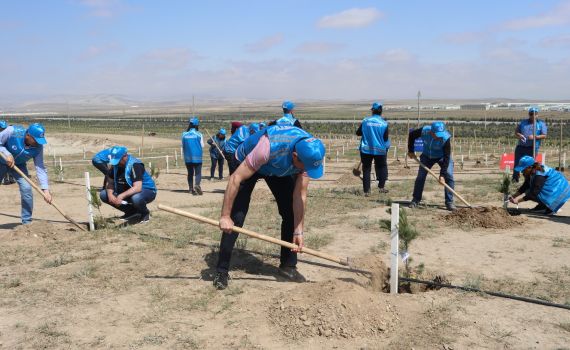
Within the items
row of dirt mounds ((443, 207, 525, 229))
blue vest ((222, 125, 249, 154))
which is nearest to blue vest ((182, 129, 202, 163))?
blue vest ((222, 125, 249, 154))

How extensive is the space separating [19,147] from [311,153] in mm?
5199

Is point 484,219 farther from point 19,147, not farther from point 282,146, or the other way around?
point 19,147

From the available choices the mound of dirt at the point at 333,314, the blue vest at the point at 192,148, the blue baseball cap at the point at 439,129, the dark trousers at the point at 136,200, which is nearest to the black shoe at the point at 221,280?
the mound of dirt at the point at 333,314

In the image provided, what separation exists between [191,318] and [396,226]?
1951 mm

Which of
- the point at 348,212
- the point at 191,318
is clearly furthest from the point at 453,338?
the point at 348,212

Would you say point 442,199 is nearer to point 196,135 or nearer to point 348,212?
point 348,212

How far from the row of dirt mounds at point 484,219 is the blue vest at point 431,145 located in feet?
4.52

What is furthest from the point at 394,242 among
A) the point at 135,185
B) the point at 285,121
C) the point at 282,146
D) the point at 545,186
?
the point at 545,186

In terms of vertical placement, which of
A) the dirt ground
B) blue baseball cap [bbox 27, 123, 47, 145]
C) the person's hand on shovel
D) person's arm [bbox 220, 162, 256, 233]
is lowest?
the dirt ground

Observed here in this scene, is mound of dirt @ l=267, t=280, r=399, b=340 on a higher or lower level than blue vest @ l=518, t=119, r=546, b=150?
lower

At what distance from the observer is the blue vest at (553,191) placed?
7.93m

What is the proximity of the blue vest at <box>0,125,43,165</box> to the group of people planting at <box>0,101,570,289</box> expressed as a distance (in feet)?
0.04

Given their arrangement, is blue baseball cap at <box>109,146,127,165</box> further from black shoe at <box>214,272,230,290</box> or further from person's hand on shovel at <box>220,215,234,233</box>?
person's hand on shovel at <box>220,215,234,233</box>

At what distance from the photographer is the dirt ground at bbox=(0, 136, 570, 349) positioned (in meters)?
3.89
